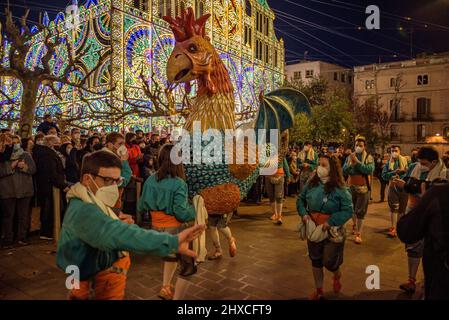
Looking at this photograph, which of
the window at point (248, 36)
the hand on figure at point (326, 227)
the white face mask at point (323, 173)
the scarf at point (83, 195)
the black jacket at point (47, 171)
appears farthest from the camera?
the window at point (248, 36)

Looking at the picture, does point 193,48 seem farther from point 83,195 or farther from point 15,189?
point 15,189

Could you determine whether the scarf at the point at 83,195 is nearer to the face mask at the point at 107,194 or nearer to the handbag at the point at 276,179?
the face mask at the point at 107,194

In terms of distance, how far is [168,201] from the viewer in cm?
341

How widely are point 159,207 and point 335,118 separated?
60.7 feet

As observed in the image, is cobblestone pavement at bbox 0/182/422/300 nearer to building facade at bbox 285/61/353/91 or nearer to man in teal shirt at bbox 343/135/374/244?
man in teal shirt at bbox 343/135/374/244

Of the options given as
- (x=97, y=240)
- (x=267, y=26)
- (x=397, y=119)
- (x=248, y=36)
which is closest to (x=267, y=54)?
(x=267, y=26)

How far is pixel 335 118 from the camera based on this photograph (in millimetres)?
19938

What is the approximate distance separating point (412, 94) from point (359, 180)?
33069 mm

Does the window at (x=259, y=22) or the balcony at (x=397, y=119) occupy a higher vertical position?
the window at (x=259, y=22)

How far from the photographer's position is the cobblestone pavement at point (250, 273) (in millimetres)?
3752

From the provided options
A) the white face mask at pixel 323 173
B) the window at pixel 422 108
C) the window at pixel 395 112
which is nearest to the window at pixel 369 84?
the window at pixel 395 112

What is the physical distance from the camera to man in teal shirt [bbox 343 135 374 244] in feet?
20.3

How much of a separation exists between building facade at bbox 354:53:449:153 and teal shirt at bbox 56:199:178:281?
3608 cm

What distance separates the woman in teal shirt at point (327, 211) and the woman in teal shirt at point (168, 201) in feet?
4.63
